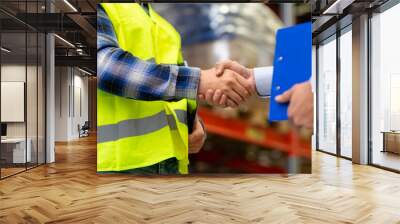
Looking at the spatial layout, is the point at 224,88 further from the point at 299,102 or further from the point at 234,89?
the point at 299,102

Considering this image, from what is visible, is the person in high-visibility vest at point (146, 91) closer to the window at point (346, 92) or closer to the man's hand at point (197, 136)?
the man's hand at point (197, 136)

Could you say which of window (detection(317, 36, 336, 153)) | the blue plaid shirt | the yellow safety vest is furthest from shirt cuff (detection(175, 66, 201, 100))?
window (detection(317, 36, 336, 153))

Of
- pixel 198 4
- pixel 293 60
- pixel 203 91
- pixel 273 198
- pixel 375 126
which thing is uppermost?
pixel 198 4

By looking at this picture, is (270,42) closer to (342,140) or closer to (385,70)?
(385,70)

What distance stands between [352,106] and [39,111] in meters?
6.06

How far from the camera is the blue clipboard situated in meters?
5.84

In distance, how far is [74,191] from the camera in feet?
16.5

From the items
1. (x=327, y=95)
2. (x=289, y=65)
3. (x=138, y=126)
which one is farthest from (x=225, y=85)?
(x=327, y=95)

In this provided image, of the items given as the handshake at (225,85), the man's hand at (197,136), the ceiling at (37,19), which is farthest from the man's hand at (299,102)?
the ceiling at (37,19)

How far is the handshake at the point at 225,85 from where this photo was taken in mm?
5793

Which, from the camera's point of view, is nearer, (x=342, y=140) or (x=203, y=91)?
(x=203, y=91)

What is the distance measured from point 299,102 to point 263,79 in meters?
0.63

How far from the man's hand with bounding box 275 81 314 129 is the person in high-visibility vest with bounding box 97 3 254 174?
1.78 feet

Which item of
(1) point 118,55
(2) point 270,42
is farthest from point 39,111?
(2) point 270,42
